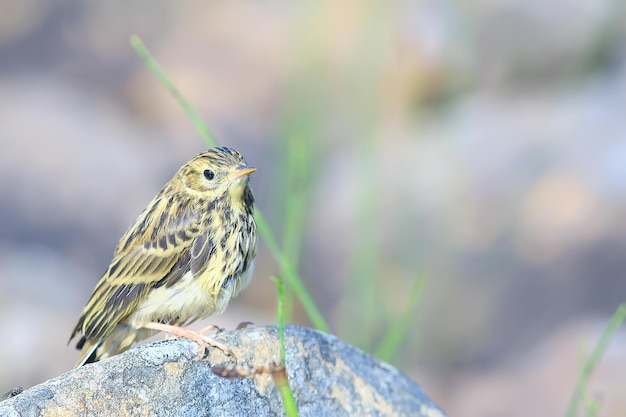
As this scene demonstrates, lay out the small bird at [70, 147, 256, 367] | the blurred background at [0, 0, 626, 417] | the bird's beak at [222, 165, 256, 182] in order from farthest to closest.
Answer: the blurred background at [0, 0, 626, 417] < the bird's beak at [222, 165, 256, 182] < the small bird at [70, 147, 256, 367]

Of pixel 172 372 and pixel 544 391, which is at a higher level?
pixel 544 391

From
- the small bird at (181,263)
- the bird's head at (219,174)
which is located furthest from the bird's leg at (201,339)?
the bird's head at (219,174)

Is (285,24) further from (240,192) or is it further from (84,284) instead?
(240,192)

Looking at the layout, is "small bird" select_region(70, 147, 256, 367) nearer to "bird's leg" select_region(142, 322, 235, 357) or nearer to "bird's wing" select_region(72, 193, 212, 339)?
"bird's wing" select_region(72, 193, 212, 339)

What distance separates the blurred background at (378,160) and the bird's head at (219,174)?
8.71 ft

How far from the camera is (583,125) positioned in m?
13.8

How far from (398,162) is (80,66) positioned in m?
6.19

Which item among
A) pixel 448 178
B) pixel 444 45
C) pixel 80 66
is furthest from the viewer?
pixel 80 66

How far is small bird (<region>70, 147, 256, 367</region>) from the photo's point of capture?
5.52 meters

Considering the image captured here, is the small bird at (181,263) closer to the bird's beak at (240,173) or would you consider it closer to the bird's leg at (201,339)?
the bird's beak at (240,173)

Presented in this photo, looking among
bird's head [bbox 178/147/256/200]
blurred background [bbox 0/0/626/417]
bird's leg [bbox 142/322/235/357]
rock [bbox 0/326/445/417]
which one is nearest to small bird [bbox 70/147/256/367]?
bird's head [bbox 178/147/256/200]

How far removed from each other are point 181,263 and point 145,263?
9.2 inches

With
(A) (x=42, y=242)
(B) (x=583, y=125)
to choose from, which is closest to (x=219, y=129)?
(A) (x=42, y=242)

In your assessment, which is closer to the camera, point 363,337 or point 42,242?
point 363,337
